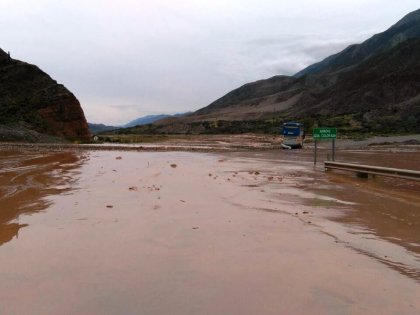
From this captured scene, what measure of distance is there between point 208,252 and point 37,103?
55616mm

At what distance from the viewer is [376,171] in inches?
631

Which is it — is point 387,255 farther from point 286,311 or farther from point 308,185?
point 308,185

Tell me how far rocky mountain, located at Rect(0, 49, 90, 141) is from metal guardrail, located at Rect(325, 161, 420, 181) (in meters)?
41.7

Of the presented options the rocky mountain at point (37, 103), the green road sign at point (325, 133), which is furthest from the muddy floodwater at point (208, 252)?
the rocky mountain at point (37, 103)

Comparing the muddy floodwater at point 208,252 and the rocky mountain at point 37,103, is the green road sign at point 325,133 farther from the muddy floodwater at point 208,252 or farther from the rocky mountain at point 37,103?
the rocky mountain at point 37,103

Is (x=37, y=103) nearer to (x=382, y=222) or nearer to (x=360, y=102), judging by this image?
(x=382, y=222)

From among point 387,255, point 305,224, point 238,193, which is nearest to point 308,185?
point 238,193

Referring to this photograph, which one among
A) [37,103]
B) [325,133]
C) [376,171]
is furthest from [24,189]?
[37,103]

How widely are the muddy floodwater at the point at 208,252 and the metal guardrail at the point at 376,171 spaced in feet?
5.36

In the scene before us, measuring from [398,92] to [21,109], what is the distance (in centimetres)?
9868

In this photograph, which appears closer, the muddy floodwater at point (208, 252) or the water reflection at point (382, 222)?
the muddy floodwater at point (208, 252)

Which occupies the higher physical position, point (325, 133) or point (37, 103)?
point (37, 103)

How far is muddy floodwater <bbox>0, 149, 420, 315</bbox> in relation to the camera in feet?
15.9

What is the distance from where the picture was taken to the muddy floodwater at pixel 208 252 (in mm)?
4844
